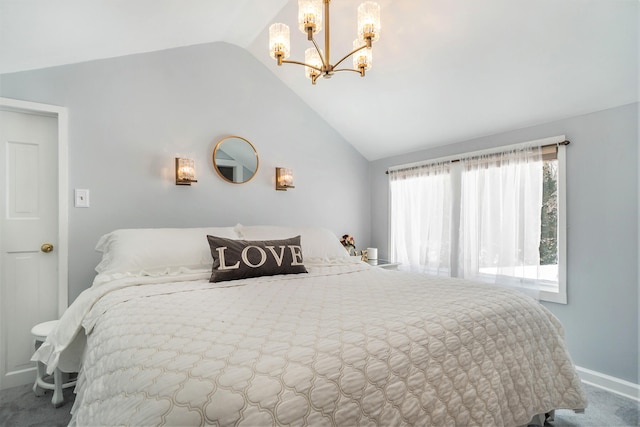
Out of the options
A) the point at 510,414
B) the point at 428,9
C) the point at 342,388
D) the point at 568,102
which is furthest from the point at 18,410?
the point at 568,102

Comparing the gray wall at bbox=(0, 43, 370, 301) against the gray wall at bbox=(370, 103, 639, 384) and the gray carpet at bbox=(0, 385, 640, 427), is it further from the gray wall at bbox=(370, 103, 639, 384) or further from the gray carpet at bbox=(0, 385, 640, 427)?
the gray wall at bbox=(370, 103, 639, 384)

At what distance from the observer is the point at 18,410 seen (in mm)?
1878

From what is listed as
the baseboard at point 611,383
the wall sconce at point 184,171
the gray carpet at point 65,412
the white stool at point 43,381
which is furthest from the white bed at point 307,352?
the baseboard at point 611,383

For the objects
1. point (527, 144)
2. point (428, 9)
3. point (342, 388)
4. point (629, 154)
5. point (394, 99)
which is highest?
point (428, 9)

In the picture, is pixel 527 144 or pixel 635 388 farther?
pixel 527 144

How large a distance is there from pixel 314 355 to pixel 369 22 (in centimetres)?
155

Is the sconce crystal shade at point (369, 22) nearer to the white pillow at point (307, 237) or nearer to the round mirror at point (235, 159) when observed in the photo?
the white pillow at point (307, 237)

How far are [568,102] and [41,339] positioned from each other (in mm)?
3861

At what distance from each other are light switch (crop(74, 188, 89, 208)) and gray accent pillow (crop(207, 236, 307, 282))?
101 cm

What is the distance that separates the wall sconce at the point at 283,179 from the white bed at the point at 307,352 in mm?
1446

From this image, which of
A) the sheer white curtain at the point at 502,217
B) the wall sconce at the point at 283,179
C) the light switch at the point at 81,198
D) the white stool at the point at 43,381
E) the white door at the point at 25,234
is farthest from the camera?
the wall sconce at the point at 283,179

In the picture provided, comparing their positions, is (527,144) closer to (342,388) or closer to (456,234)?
(456,234)

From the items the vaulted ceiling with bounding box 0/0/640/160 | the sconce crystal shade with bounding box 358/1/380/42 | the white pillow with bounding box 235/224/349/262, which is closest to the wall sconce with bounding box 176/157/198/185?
the white pillow with bounding box 235/224/349/262

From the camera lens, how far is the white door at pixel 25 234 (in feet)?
6.88
